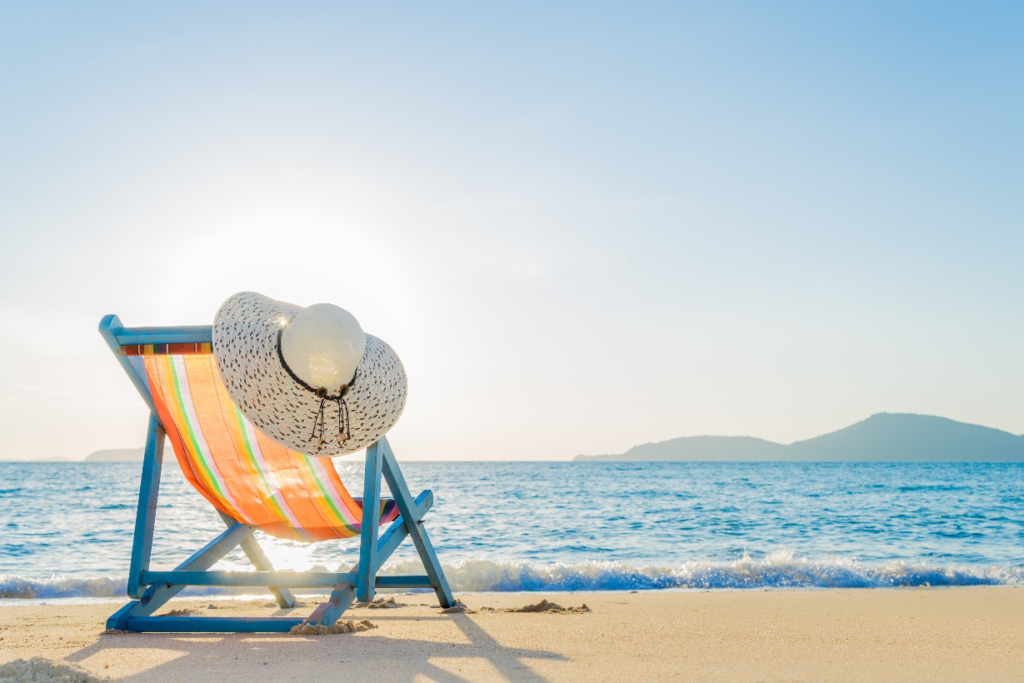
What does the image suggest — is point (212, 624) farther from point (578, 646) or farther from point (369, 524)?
point (578, 646)

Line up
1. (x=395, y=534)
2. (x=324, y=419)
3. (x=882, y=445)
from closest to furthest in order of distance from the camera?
(x=324, y=419) → (x=395, y=534) → (x=882, y=445)

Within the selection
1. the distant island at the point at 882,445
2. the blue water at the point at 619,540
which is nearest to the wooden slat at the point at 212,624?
the blue water at the point at 619,540

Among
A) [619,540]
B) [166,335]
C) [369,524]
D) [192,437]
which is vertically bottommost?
[619,540]

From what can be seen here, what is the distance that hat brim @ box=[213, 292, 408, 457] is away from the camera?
283 centimetres

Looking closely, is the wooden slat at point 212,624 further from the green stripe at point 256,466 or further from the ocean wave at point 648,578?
the ocean wave at point 648,578

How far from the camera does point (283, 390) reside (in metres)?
2.82

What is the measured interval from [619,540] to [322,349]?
10554 millimetres

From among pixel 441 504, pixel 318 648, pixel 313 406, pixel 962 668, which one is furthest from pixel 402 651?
pixel 441 504

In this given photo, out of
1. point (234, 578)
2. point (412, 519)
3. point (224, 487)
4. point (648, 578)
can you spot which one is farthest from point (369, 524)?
point (648, 578)

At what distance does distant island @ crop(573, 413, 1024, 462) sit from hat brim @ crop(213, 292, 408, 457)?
96.7 meters

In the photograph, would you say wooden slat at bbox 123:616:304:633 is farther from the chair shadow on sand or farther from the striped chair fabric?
the striped chair fabric

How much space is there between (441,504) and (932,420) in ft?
339

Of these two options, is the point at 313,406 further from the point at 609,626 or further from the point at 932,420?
the point at 932,420

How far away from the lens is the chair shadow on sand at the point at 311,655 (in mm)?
2820
